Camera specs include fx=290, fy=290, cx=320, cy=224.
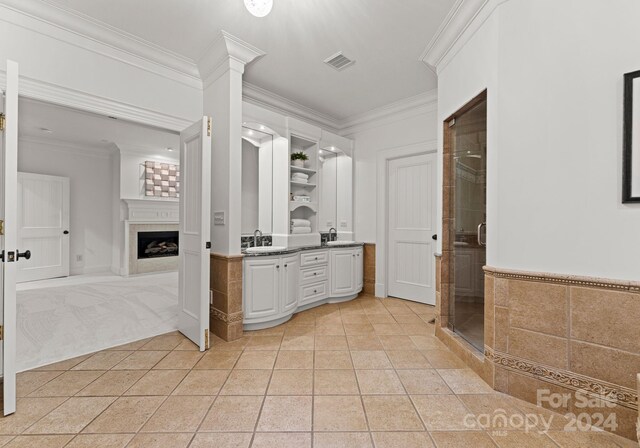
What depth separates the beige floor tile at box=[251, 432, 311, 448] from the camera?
146 cm

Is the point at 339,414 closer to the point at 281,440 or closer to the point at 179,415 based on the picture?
the point at 281,440

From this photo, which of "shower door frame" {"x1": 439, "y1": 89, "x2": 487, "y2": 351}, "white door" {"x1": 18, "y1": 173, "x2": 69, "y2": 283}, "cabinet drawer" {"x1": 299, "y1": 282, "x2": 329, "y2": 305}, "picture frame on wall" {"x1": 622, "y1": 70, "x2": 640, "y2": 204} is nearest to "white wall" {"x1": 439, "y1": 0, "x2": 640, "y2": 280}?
"picture frame on wall" {"x1": 622, "y1": 70, "x2": 640, "y2": 204}

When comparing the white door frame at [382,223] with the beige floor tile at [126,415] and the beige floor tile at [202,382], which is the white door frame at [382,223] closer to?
the beige floor tile at [202,382]

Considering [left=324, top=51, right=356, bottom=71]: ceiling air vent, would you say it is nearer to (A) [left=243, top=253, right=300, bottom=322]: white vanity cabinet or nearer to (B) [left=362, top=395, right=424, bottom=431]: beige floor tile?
(A) [left=243, top=253, right=300, bottom=322]: white vanity cabinet

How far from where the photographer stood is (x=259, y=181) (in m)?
3.77

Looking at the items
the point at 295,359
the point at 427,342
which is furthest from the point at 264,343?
the point at 427,342

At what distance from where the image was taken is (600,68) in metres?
1.58

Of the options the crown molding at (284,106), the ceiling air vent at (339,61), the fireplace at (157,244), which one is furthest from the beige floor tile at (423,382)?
the fireplace at (157,244)

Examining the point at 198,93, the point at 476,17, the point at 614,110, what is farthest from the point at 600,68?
the point at 198,93

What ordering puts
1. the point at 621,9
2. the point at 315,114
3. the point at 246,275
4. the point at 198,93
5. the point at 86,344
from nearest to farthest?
the point at 621,9, the point at 86,344, the point at 246,275, the point at 198,93, the point at 315,114

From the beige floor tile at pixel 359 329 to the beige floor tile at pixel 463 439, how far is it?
1.41 metres

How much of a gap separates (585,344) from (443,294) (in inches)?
47.5

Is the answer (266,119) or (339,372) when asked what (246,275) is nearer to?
(339,372)

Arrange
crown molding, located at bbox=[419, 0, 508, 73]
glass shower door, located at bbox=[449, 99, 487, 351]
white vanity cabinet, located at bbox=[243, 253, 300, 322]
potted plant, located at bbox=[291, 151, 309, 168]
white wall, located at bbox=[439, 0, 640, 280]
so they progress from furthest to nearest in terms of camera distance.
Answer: potted plant, located at bbox=[291, 151, 309, 168] < white vanity cabinet, located at bbox=[243, 253, 300, 322] < glass shower door, located at bbox=[449, 99, 487, 351] < crown molding, located at bbox=[419, 0, 508, 73] < white wall, located at bbox=[439, 0, 640, 280]
